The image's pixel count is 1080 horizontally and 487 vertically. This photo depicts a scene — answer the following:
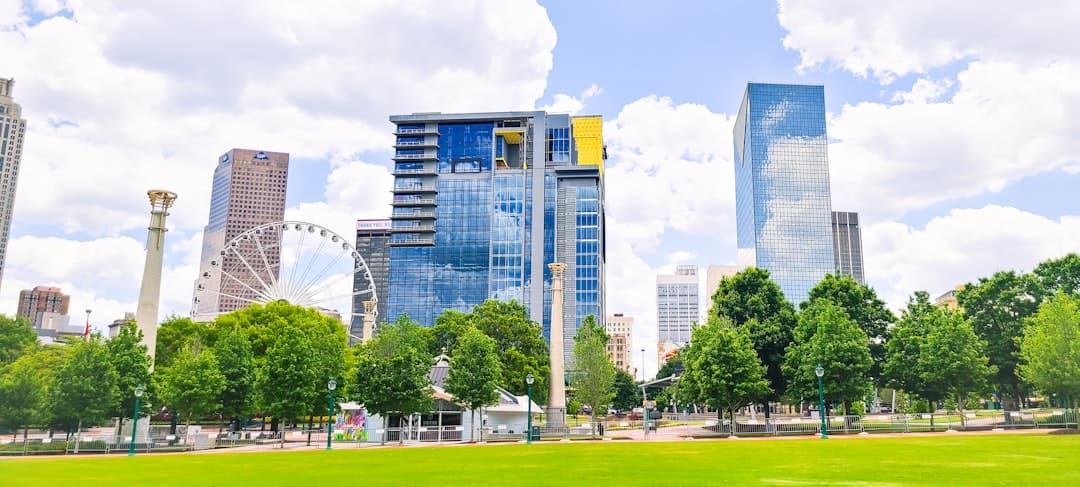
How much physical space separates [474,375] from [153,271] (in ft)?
88.5

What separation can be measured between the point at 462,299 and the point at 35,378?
10635cm

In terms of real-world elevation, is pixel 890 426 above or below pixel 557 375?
below

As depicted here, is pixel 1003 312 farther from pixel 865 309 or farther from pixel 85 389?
pixel 85 389

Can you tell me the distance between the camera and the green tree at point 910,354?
5519cm

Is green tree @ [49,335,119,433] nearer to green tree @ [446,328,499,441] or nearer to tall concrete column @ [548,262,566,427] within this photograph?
green tree @ [446,328,499,441]

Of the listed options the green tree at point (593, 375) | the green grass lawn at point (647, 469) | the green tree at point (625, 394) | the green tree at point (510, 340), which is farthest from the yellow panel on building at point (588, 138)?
the green grass lawn at point (647, 469)

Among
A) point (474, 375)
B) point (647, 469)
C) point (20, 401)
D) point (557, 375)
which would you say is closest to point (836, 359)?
point (557, 375)

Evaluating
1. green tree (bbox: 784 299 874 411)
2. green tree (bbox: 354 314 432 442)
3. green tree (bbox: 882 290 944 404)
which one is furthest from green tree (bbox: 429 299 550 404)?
green tree (bbox: 882 290 944 404)

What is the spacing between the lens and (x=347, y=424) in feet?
198

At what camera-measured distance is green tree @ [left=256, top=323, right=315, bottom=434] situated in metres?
51.0

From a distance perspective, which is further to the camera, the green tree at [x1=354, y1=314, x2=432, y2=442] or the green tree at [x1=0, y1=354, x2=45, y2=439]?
the green tree at [x1=354, y1=314, x2=432, y2=442]

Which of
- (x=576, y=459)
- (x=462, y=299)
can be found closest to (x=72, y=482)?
(x=576, y=459)

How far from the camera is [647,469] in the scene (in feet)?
77.6

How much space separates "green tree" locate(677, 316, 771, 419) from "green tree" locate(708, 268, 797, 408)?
3034 millimetres
